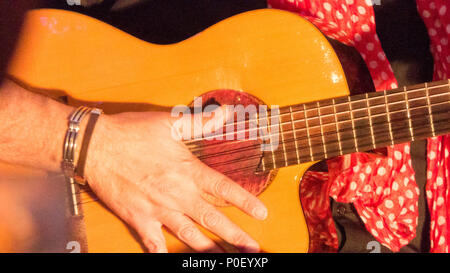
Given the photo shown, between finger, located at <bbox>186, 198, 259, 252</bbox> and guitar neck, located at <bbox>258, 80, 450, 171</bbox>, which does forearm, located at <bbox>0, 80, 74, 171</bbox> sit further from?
guitar neck, located at <bbox>258, 80, 450, 171</bbox>

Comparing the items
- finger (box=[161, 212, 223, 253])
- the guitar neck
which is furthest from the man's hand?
the guitar neck

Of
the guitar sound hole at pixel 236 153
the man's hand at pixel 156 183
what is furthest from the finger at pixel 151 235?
the guitar sound hole at pixel 236 153

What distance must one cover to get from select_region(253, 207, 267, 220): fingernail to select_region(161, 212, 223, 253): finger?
10 centimetres

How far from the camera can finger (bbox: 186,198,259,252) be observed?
0.78 meters

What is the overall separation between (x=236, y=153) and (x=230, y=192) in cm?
9

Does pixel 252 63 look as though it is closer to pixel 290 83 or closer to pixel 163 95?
pixel 290 83

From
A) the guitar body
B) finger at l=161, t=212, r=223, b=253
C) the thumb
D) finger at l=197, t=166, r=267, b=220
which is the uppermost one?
the guitar body

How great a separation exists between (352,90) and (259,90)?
0.63ft

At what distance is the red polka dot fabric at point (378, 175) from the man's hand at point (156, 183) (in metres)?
0.18

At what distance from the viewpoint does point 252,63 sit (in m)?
0.82

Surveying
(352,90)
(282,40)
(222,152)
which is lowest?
(222,152)

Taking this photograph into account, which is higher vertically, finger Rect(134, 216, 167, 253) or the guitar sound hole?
the guitar sound hole

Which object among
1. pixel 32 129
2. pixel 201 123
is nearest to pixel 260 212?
pixel 201 123
